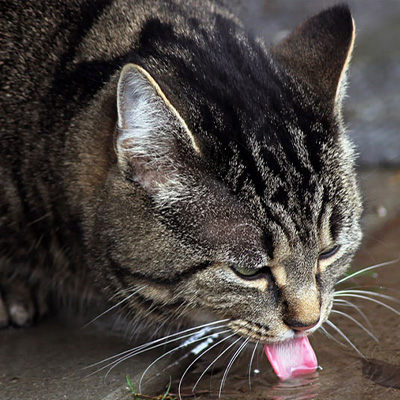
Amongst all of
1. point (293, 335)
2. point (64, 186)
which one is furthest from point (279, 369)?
point (64, 186)

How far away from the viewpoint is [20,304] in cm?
305

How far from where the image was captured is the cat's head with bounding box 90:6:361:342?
2.33m

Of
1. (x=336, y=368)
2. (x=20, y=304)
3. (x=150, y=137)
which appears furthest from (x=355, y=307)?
(x=20, y=304)

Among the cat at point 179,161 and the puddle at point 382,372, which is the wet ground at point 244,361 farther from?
the cat at point 179,161

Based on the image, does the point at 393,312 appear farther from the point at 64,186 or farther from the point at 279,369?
the point at 64,186

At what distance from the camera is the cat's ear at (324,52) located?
2.58 metres

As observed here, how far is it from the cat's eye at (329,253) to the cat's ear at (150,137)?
51cm

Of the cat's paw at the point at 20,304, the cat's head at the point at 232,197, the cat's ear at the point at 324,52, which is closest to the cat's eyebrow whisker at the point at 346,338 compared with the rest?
the cat's head at the point at 232,197

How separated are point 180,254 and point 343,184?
22.7 inches

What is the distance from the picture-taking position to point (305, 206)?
2.37 metres

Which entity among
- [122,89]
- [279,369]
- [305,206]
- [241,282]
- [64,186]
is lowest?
[279,369]

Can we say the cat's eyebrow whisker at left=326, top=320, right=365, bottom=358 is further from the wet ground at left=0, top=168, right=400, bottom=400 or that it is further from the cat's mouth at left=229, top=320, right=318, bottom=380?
the cat's mouth at left=229, top=320, right=318, bottom=380

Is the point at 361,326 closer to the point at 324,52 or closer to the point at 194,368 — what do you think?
the point at 194,368

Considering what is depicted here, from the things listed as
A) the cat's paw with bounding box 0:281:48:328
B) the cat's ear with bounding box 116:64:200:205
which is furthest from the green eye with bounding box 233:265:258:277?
the cat's paw with bounding box 0:281:48:328
